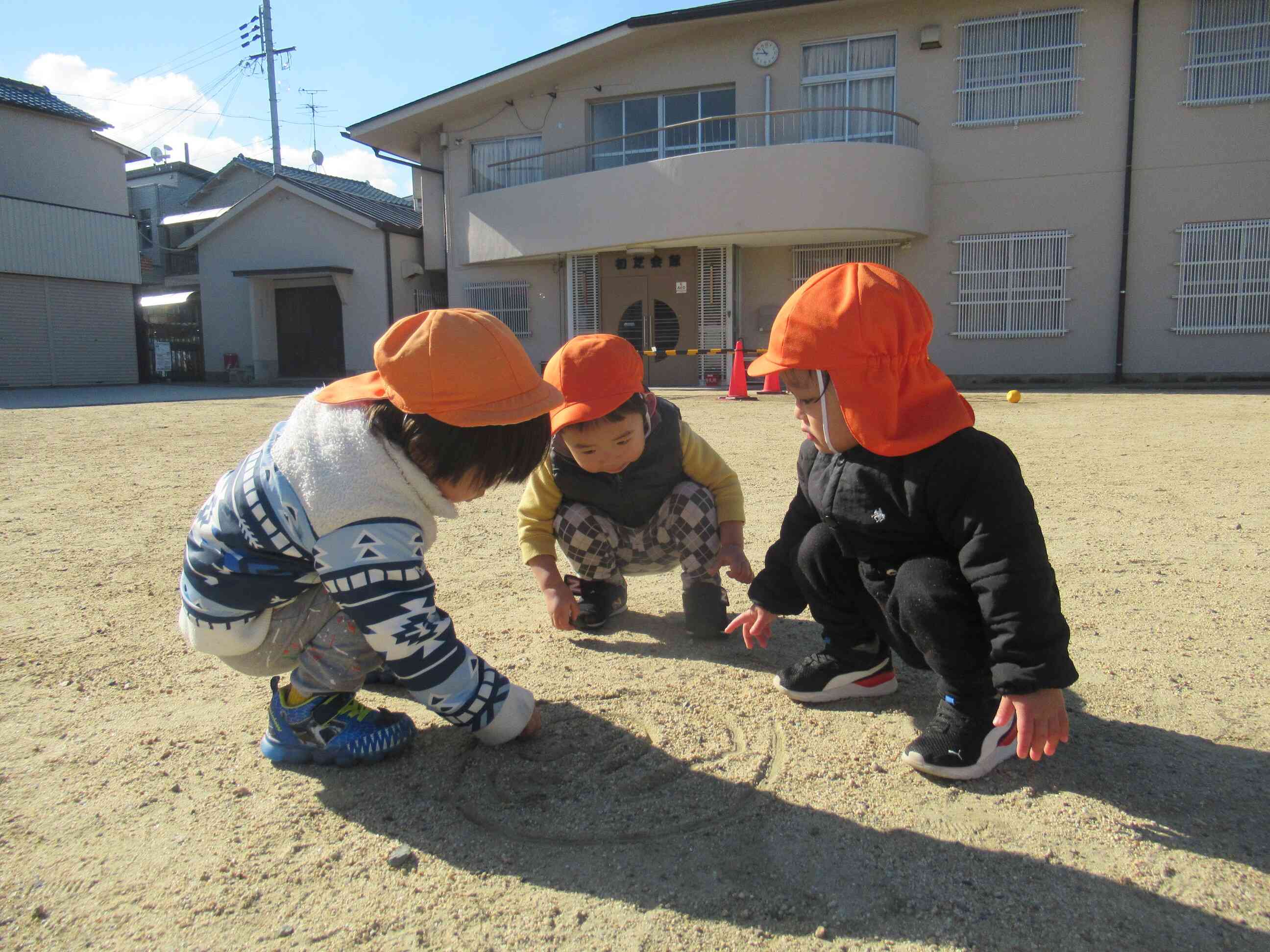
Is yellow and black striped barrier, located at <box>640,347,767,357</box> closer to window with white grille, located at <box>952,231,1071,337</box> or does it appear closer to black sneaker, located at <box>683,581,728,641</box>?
window with white grille, located at <box>952,231,1071,337</box>

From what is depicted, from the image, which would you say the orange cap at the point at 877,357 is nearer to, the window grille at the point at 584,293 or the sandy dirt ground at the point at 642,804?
the sandy dirt ground at the point at 642,804

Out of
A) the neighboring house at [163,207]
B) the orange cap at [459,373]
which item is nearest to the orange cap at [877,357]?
the orange cap at [459,373]

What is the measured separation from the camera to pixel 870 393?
1549 millimetres

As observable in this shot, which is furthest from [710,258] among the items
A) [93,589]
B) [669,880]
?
[669,880]

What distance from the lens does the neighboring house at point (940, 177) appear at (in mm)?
12086

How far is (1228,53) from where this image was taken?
1186 cm

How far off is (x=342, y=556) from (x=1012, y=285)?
13.3 metres

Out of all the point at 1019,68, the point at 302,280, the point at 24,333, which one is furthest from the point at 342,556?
the point at 24,333

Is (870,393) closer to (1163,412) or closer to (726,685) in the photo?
(726,685)

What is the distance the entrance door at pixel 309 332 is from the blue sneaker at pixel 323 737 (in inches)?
722

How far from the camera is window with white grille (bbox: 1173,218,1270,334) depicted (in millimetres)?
12031

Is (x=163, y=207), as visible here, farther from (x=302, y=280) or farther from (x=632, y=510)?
(x=632, y=510)

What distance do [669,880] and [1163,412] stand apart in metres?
8.14

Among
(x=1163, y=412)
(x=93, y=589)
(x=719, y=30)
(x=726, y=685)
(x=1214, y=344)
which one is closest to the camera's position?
(x=726, y=685)
